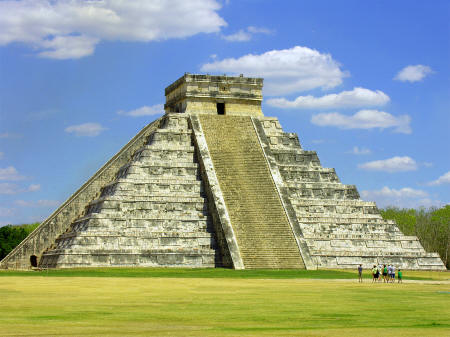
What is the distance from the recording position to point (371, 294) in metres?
24.3

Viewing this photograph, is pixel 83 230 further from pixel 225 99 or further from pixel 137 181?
pixel 225 99

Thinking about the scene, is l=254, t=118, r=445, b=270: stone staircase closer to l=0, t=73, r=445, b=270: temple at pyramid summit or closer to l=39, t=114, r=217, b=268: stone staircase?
l=0, t=73, r=445, b=270: temple at pyramid summit

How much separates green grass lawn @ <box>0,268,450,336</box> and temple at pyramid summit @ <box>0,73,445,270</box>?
798cm

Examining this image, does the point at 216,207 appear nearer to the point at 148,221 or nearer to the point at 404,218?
the point at 148,221

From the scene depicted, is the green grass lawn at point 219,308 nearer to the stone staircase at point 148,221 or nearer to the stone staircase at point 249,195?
the stone staircase at point 249,195

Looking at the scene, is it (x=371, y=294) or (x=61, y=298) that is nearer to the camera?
(x=61, y=298)

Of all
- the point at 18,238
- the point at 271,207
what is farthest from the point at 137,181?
the point at 18,238

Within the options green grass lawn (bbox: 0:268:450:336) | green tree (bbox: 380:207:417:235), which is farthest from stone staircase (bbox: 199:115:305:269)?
green tree (bbox: 380:207:417:235)

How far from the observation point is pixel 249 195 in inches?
1598

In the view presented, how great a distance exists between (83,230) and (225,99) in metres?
12.9

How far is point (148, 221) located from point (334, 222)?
987 cm

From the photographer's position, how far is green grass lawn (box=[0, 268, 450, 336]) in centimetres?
1478

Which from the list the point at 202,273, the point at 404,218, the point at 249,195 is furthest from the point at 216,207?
the point at 404,218

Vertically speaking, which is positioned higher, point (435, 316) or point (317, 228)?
point (317, 228)
